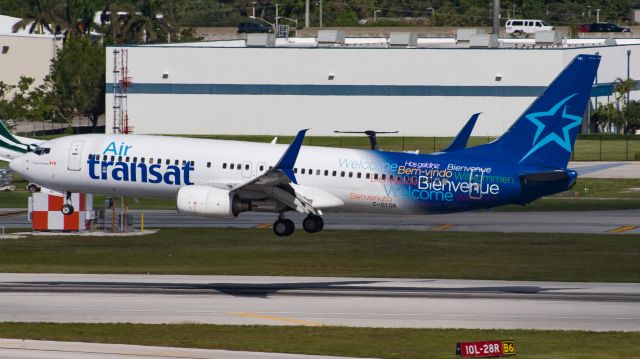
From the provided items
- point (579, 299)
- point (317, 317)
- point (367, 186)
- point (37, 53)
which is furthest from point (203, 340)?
point (37, 53)

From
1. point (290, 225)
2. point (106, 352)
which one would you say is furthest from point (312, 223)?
point (106, 352)

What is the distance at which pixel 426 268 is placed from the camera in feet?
238

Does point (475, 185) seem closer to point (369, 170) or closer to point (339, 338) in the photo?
point (369, 170)

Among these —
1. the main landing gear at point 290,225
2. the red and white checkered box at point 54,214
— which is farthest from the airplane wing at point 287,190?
the red and white checkered box at point 54,214

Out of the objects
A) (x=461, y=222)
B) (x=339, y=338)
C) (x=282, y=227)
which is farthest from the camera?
(x=461, y=222)

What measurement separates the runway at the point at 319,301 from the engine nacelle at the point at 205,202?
435cm

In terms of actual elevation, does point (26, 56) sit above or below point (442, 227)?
above

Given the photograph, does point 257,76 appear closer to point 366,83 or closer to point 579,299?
point 366,83

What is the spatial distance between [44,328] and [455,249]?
3282 cm

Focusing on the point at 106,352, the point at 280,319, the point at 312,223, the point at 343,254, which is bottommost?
the point at 343,254

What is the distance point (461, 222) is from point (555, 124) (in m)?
32.3

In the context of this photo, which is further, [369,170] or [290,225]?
[369,170]

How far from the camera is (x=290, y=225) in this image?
200 feet

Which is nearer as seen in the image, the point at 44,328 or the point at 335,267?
the point at 44,328
